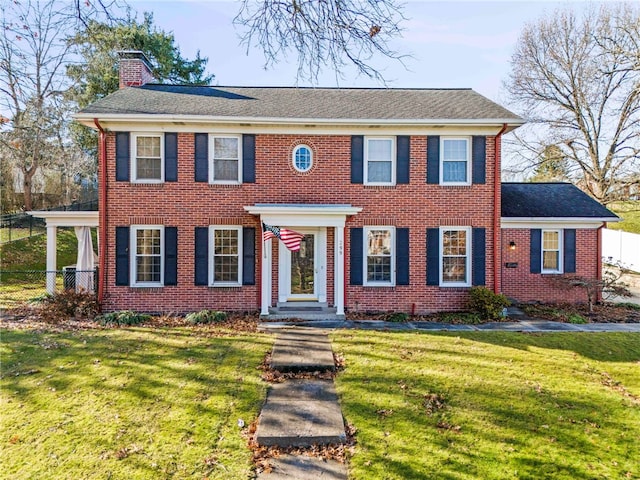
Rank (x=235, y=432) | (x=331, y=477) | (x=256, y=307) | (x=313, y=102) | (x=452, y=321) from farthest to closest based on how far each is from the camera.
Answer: (x=313, y=102)
(x=256, y=307)
(x=452, y=321)
(x=235, y=432)
(x=331, y=477)

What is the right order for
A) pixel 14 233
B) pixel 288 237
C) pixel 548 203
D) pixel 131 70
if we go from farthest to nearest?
pixel 14 233
pixel 131 70
pixel 548 203
pixel 288 237

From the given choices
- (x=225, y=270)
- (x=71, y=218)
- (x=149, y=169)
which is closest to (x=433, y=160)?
(x=225, y=270)

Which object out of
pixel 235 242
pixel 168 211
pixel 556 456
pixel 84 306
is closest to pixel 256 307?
pixel 235 242

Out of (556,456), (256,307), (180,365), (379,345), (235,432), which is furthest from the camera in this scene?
(256,307)

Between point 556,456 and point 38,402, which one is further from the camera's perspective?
point 38,402

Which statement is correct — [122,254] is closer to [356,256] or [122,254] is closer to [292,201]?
[292,201]

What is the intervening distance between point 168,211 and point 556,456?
1022cm

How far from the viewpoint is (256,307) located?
1105 centimetres

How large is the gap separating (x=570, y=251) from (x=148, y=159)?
43.7 ft

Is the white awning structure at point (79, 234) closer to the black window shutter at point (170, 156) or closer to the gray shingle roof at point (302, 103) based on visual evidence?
the black window shutter at point (170, 156)

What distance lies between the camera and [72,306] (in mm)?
10547

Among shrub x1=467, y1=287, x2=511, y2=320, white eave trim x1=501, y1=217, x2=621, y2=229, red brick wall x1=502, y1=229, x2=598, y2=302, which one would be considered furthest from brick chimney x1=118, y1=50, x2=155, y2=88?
red brick wall x1=502, y1=229, x2=598, y2=302

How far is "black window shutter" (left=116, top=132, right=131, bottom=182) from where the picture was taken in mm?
10766

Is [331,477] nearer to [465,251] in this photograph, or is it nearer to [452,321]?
[452,321]
